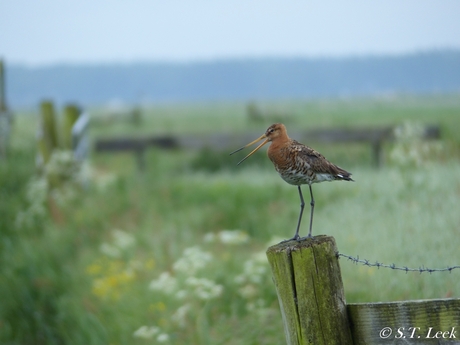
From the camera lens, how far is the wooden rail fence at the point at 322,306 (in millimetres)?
2766

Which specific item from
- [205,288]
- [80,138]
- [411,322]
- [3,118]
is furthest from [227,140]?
[411,322]

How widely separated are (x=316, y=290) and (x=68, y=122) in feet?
35.4

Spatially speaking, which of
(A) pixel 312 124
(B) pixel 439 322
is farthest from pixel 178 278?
(A) pixel 312 124

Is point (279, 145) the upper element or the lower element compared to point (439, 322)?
upper

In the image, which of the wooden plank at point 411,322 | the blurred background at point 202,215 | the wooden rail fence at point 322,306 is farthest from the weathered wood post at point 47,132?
the wooden plank at point 411,322

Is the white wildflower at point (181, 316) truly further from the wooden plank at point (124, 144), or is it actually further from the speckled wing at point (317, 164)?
the wooden plank at point (124, 144)

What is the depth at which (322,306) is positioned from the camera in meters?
2.95

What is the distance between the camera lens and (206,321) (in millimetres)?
6125

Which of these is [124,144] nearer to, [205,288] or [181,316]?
[205,288]

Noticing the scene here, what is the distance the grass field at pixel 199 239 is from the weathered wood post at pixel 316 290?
1908 millimetres

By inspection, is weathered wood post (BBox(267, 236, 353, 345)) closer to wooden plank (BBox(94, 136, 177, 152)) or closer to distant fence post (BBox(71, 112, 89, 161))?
distant fence post (BBox(71, 112, 89, 161))

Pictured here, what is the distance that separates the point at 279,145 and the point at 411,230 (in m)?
3.64

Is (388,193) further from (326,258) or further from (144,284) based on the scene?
(326,258)

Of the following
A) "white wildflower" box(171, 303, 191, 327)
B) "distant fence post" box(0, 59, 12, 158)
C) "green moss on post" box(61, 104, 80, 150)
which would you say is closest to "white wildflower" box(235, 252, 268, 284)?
"white wildflower" box(171, 303, 191, 327)
